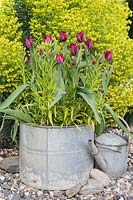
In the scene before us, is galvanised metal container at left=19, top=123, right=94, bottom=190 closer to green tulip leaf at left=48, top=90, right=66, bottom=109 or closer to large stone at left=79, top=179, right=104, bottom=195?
large stone at left=79, top=179, right=104, bottom=195

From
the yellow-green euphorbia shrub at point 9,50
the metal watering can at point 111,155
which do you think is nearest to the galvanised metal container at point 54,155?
the metal watering can at point 111,155

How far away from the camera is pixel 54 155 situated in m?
2.62

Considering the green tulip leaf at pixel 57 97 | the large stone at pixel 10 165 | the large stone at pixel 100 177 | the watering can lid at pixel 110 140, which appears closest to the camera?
the green tulip leaf at pixel 57 97

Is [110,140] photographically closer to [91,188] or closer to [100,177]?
[100,177]

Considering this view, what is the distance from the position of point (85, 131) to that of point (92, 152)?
0.16 m

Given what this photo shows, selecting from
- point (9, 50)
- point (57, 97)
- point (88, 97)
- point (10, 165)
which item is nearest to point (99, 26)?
point (9, 50)

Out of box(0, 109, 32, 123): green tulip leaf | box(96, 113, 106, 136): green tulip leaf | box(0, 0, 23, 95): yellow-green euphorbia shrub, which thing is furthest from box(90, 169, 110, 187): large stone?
box(0, 0, 23, 95): yellow-green euphorbia shrub

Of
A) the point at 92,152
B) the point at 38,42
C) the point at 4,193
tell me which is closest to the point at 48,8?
the point at 38,42

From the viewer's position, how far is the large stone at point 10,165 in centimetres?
299

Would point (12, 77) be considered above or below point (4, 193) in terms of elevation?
above

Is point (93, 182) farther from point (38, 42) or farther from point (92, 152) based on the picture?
point (38, 42)

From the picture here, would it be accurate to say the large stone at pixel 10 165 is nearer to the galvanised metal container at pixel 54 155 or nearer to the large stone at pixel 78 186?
the galvanised metal container at pixel 54 155

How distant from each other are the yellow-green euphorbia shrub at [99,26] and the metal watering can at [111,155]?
0.47 m

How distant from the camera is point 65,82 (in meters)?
2.71
